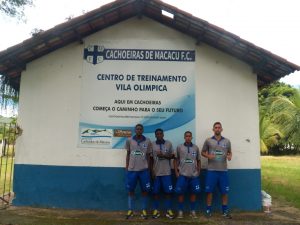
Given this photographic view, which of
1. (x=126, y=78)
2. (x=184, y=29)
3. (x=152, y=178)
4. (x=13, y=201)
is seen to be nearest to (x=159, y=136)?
(x=152, y=178)

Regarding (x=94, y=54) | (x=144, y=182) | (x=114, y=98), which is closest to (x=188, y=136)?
(x=144, y=182)

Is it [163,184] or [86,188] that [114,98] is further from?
[163,184]

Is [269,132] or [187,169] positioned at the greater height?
[269,132]

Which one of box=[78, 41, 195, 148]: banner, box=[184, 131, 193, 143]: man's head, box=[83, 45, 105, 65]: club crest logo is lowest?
box=[184, 131, 193, 143]: man's head

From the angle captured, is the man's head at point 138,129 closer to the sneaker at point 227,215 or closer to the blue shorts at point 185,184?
the blue shorts at point 185,184

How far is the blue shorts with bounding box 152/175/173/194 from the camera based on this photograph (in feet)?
22.7

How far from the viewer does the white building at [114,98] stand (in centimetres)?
753

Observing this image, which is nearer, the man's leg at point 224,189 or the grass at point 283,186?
the man's leg at point 224,189

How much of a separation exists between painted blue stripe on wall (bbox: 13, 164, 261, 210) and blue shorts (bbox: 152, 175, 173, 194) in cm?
69

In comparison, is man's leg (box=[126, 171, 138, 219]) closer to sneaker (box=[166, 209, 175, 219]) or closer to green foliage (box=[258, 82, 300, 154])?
sneaker (box=[166, 209, 175, 219])

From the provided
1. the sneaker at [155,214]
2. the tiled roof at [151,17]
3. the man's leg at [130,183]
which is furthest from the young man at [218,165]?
the tiled roof at [151,17]

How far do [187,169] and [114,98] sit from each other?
2327 millimetres

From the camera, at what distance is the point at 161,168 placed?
22.8 feet

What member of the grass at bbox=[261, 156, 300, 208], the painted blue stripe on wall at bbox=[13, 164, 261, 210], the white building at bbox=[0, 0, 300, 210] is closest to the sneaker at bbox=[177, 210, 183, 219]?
the painted blue stripe on wall at bbox=[13, 164, 261, 210]
